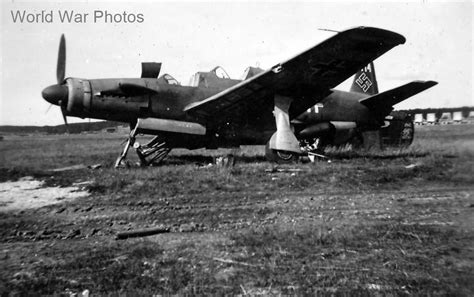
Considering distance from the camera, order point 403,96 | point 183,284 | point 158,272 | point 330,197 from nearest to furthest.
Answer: point 183,284
point 158,272
point 330,197
point 403,96

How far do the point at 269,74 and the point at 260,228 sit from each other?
542 cm

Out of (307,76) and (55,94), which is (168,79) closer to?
(55,94)

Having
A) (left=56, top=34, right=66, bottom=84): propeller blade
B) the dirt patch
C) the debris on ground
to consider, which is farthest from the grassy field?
(left=56, top=34, right=66, bottom=84): propeller blade

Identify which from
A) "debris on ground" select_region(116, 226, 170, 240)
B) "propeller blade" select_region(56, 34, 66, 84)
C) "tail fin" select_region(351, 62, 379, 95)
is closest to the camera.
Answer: "debris on ground" select_region(116, 226, 170, 240)

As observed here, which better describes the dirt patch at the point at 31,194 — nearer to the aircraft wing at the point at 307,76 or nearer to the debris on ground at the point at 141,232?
the debris on ground at the point at 141,232

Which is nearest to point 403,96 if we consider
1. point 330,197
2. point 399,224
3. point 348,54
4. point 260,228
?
point 348,54

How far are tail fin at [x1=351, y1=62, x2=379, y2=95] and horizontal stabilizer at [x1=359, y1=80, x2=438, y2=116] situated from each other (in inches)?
78.8

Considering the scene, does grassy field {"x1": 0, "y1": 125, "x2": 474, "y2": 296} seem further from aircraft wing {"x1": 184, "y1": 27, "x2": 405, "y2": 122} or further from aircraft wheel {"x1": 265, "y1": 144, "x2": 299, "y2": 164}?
aircraft wing {"x1": 184, "y1": 27, "x2": 405, "y2": 122}

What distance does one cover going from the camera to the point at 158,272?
9.76ft

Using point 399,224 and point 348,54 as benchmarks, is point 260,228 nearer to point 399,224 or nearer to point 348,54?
point 399,224

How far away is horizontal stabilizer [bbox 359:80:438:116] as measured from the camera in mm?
10336

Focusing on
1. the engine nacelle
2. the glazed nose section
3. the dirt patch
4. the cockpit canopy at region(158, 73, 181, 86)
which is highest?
the cockpit canopy at region(158, 73, 181, 86)

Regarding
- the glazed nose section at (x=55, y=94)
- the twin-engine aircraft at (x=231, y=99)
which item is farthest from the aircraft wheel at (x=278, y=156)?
the glazed nose section at (x=55, y=94)

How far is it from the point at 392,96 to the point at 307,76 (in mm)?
4005
